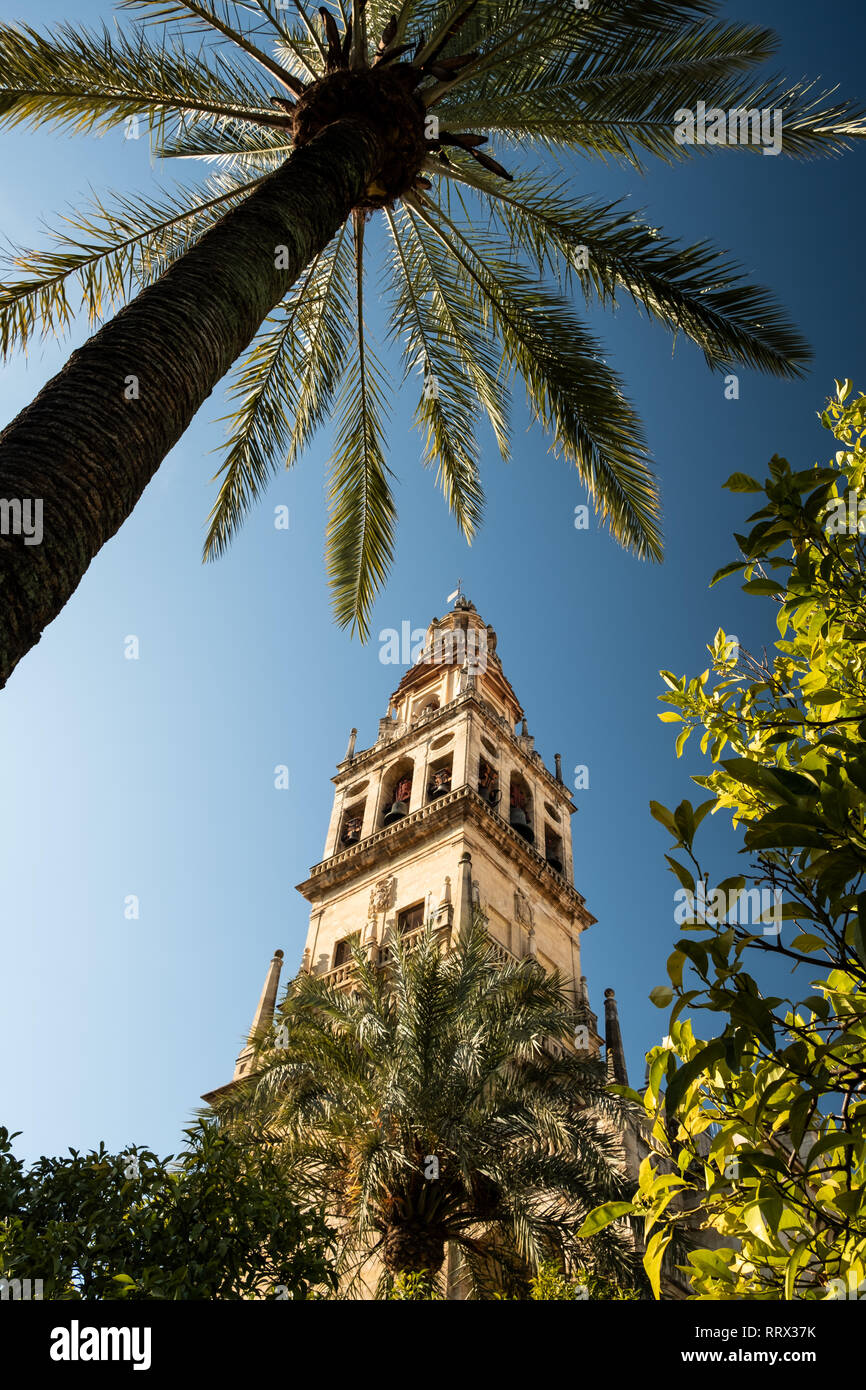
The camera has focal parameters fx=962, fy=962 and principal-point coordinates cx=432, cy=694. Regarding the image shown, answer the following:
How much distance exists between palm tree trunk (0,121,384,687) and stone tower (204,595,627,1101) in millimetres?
20149

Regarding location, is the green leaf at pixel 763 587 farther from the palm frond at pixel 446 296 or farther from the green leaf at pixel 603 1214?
the palm frond at pixel 446 296

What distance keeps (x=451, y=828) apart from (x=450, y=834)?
8.8 inches

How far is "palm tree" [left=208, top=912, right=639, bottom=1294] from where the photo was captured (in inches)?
517

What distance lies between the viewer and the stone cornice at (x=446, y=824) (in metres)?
28.8

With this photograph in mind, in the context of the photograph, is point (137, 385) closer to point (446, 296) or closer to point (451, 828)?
point (446, 296)

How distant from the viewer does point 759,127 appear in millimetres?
8820

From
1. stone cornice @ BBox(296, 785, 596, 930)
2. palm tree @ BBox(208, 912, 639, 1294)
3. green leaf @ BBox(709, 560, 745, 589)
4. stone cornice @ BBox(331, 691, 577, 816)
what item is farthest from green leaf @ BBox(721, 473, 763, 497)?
stone cornice @ BBox(331, 691, 577, 816)

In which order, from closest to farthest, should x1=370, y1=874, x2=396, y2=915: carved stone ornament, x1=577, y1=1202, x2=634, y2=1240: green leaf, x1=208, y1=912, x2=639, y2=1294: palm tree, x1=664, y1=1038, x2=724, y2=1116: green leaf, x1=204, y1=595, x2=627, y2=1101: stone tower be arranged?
x1=664, y1=1038, x2=724, y2=1116: green leaf, x1=577, y1=1202, x2=634, y2=1240: green leaf, x1=208, y1=912, x2=639, y2=1294: palm tree, x1=204, y1=595, x2=627, y2=1101: stone tower, x1=370, y1=874, x2=396, y2=915: carved stone ornament

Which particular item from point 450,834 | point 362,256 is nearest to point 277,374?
point 362,256

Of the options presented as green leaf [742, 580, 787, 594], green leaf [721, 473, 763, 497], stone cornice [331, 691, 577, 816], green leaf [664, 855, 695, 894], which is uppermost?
stone cornice [331, 691, 577, 816]

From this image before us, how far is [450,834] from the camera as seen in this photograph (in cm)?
2850

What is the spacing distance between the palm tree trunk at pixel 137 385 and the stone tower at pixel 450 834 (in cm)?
2015

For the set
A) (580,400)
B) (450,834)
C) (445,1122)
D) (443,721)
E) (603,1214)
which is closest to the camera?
(603,1214)

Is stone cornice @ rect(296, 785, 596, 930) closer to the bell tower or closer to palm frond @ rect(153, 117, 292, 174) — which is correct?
the bell tower
